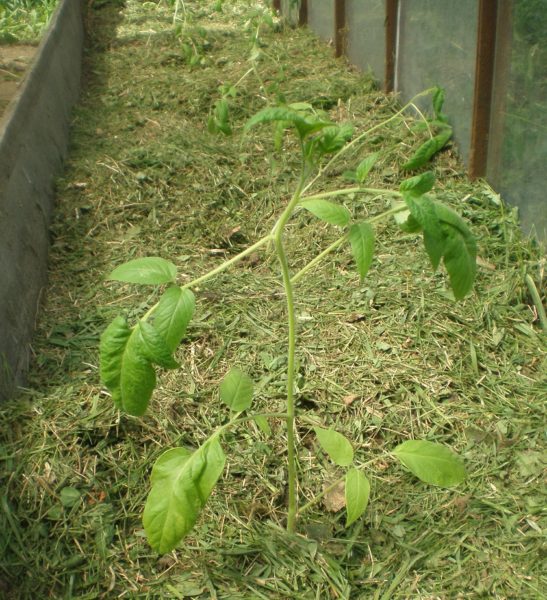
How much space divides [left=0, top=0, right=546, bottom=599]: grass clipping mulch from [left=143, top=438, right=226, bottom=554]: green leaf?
1.22 feet

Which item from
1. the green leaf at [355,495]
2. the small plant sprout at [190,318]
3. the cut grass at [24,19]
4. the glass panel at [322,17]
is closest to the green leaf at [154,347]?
the small plant sprout at [190,318]

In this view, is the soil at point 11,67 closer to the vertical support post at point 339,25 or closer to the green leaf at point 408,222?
the vertical support post at point 339,25

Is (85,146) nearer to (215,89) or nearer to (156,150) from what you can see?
(156,150)

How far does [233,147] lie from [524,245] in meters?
1.56

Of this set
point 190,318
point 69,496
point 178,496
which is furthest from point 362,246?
point 69,496

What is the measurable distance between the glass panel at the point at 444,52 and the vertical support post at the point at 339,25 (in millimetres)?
899

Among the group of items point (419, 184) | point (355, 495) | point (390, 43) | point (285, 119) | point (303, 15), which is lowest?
point (355, 495)

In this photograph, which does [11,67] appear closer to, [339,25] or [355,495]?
[339,25]

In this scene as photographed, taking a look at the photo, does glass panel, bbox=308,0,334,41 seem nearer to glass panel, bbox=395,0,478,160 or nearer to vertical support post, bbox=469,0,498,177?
glass panel, bbox=395,0,478,160

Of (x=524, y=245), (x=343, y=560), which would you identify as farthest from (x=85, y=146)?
(x=343, y=560)

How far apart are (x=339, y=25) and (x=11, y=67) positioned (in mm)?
2229

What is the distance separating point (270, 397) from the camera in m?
2.07

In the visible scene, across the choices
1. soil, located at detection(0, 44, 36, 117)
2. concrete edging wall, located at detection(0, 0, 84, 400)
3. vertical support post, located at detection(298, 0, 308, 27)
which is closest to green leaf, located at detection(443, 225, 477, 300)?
concrete edging wall, located at detection(0, 0, 84, 400)

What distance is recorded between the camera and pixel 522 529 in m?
1.73
